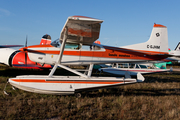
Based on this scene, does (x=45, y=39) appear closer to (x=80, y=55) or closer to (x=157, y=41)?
(x=80, y=55)

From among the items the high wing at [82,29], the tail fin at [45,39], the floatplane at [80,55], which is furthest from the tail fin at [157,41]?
the tail fin at [45,39]

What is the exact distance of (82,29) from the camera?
5.13 metres

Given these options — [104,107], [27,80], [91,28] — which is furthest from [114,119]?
[27,80]

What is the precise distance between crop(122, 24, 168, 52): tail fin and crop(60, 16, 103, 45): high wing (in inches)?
99.0

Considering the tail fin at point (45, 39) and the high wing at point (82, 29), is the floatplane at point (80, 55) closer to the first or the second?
the high wing at point (82, 29)

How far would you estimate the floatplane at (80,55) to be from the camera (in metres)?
5.26

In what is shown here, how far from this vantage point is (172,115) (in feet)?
13.6

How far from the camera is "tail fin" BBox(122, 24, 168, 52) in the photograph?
7195mm

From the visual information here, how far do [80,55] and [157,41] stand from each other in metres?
4.28

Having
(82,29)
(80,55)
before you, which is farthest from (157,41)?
(82,29)

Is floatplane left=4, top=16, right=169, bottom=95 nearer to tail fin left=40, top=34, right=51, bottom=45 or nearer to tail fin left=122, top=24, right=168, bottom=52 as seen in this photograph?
tail fin left=122, top=24, right=168, bottom=52

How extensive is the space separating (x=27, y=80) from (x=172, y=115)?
16.8 ft

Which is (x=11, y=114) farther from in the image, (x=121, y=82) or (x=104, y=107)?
(x=121, y=82)

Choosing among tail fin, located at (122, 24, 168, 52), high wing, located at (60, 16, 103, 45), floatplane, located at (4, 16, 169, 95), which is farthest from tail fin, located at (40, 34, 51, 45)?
tail fin, located at (122, 24, 168, 52)
